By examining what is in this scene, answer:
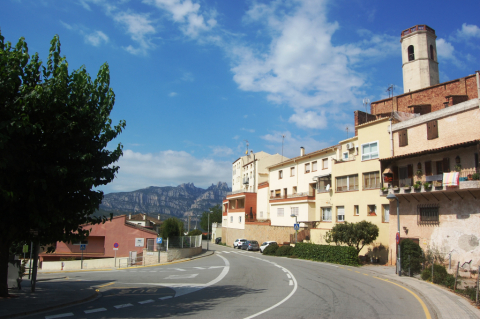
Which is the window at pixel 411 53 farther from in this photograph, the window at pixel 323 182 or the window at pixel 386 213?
A: the window at pixel 386 213

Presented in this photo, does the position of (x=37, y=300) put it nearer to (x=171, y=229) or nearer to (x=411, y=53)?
(x=171, y=229)

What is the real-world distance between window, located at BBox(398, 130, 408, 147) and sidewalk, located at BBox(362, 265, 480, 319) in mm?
11540

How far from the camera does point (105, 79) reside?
12602mm

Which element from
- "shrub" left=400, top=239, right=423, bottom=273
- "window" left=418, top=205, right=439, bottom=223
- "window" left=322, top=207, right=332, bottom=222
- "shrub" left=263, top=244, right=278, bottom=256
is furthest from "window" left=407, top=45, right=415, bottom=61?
"shrub" left=400, top=239, right=423, bottom=273

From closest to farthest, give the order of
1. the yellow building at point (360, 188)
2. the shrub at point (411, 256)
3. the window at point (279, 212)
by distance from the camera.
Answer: the shrub at point (411, 256)
the yellow building at point (360, 188)
the window at point (279, 212)

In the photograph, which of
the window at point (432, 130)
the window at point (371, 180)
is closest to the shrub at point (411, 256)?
the window at point (432, 130)

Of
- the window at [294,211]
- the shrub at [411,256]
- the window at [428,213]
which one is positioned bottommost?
the shrub at [411,256]

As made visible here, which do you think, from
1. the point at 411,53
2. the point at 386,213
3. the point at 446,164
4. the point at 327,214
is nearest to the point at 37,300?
the point at 446,164

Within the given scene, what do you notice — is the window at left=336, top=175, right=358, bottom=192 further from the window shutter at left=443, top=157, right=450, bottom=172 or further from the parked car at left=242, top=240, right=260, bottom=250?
the parked car at left=242, top=240, right=260, bottom=250

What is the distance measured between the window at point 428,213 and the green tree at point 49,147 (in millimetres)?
19943

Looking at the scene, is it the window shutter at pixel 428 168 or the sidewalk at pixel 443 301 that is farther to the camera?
the window shutter at pixel 428 168

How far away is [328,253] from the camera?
98.7 ft

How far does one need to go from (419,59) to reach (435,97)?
11034 mm

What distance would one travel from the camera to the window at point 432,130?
23.8 metres
